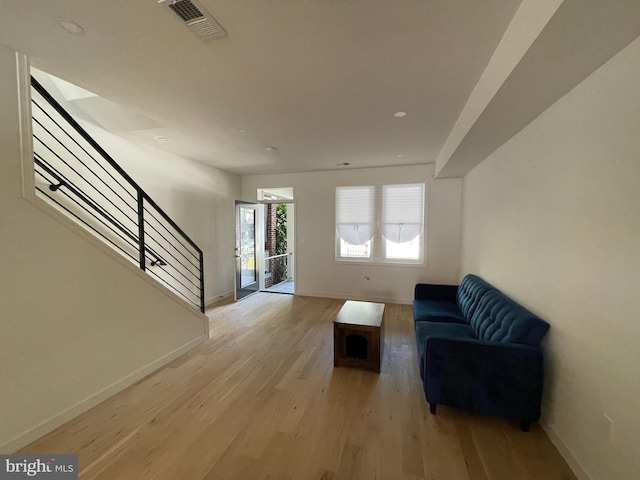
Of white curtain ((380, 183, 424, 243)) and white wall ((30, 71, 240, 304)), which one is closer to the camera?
white wall ((30, 71, 240, 304))

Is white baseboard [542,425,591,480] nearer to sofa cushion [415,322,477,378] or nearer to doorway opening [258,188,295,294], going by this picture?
sofa cushion [415,322,477,378]

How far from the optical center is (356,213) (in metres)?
5.27

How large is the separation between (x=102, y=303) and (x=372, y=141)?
11.3 ft

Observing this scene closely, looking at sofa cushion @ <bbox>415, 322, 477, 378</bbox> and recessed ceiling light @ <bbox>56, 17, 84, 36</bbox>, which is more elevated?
recessed ceiling light @ <bbox>56, 17, 84, 36</bbox>

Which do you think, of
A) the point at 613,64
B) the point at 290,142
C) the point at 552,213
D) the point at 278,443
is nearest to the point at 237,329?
the point at 278,443

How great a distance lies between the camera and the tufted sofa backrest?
9.28 ft

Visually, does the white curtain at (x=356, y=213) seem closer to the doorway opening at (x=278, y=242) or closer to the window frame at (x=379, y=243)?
the window frame at (x=379, y=243)

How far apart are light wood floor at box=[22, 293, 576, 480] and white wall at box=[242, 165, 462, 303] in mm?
2324

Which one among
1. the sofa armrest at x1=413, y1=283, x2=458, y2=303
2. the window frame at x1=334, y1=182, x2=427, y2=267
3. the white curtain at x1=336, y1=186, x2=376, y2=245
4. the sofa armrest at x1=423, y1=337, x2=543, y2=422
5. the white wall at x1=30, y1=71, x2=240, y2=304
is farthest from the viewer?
the white curtain at x1=336, y1=186, x2=376, y2=245

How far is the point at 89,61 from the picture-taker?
6.06 feet

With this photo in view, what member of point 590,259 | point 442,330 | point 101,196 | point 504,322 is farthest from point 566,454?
point 101,196

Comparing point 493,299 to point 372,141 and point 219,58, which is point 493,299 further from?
point 219,58

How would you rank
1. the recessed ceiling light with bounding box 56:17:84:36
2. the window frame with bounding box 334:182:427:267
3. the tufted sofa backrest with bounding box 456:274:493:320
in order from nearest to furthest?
the recessed ceiling light with bounding box 56:17:84:36 → the tufted sofa backrest with bounding box 456:274:493:320 → the window frame with bounding box 334:182:427:267

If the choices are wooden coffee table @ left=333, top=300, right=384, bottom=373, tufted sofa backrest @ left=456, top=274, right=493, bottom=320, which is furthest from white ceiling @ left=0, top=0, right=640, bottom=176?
wooden coffee table @ left=333, top=300, right=384, bottom=373
